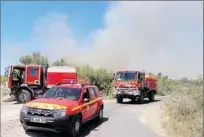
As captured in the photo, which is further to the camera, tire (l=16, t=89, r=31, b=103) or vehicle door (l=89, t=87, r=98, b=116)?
tire (l=16, t=89, r=31, b=103)

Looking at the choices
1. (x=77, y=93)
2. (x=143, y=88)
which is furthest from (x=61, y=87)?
(x=143, y=88)

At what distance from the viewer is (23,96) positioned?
29.5 metres

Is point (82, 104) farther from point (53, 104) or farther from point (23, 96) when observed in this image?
point (23, 96)

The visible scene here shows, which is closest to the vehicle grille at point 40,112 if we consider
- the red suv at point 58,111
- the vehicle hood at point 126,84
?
the red suv at point 58,111

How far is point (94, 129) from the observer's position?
15.1 metres

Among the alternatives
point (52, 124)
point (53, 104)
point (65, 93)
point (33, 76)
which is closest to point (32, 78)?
point (33, 76)

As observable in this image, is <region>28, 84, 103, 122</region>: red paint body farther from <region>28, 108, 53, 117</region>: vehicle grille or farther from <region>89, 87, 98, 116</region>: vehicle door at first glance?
<region>28, 108, 53, 117</region>: vehicle grille

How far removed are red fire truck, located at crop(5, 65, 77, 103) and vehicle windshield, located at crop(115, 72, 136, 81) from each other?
360 centimetres

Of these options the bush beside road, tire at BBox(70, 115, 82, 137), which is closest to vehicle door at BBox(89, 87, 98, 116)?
tire at BBox(70, 115, 82, 137)

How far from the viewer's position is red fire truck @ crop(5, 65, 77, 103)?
1169 inches

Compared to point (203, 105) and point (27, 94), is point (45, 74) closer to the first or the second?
point (27, 94)

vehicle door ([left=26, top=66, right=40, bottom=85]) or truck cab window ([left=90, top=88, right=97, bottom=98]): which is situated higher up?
vehicle door ([left=26, top=66, right=40, bottom=85])

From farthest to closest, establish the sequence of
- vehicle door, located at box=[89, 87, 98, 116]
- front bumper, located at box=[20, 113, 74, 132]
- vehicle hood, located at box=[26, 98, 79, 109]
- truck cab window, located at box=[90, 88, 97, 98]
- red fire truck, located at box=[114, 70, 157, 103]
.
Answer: red fire truck, located at box=[114, 70, 157, 103]
truck cab window, located at box=[90, 88, 97, 98]
vehicle door, located at box=[89, 87, 98, 116]
vehicle hood, located at box=[26, 98, 79, 109]
front bumper, located at box=[20, 113, 74, 132]

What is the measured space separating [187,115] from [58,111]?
9.24 meters
